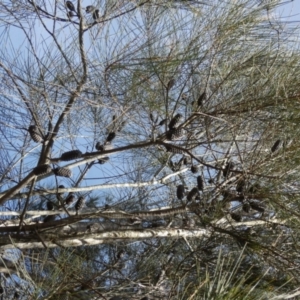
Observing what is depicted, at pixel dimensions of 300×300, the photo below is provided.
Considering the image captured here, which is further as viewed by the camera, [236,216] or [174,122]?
[236,216]

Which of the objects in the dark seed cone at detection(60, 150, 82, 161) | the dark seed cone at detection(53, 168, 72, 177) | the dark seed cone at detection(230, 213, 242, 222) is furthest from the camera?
the dark seed cone at detection(230, 213, 242, 222)

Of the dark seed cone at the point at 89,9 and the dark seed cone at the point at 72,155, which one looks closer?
the dark seed cone at the point at 72,155

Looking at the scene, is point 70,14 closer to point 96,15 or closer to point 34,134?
point 96,15

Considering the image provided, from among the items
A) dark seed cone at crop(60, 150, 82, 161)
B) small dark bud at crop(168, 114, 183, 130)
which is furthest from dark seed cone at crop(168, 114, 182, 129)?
dark seed cone at crop(60, 150, 82, 161)

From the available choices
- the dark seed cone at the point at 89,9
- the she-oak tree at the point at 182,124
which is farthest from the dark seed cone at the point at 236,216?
the dark seed cone at the point at 89,9

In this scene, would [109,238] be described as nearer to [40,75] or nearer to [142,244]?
[40,75]

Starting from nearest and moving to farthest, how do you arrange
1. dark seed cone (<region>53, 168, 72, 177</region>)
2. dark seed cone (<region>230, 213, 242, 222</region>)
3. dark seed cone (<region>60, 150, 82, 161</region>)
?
1. dark seed cone (<region>60, 150, 82, 161</region>)
2. dark seed cone (<region>53, 168, 72, 177</region>)
3. dark seed cone (<region>230, 213, 242, 222</region>)

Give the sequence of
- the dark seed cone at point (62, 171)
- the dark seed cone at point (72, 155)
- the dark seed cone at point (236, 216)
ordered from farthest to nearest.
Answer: the dark seed cone at point (236, 216) → the dark seed cone at point (62, 171) → the dark seed cone at point (72, 155)

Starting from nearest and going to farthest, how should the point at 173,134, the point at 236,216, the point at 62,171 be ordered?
the point at 173,134, the point at 62,171, the point at 236,216

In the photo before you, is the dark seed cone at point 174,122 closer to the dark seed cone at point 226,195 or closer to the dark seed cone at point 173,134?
the dark seed cone at point 173,134

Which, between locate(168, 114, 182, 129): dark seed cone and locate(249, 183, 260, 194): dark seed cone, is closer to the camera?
locate(168, 114, 182, 129): dark seed cone

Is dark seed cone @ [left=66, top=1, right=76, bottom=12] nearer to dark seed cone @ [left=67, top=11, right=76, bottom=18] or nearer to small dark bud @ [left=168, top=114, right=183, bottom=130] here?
dark seed cone @ [left=67, top=11, right=76, bottom=18]

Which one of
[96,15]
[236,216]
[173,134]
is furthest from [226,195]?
[96,15]

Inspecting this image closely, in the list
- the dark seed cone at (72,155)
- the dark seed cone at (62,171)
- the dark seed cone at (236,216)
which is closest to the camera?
the dark seed cone at (72,155)
